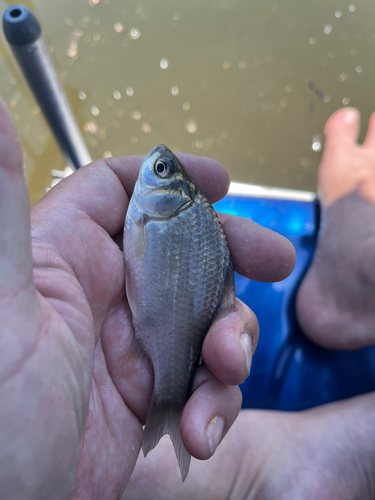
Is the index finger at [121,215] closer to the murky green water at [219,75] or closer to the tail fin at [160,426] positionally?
the tail fin at [160,426]

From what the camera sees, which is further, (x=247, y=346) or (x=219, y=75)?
(x=219, y=75)

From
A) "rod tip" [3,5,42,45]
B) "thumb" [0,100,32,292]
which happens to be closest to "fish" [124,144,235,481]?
"thumb" [0,100,32,292]

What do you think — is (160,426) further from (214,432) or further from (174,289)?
(174,289)

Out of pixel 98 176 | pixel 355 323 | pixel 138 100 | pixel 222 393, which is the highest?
pixel 138 100

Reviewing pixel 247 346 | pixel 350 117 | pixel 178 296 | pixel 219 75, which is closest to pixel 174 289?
pixel 178 296

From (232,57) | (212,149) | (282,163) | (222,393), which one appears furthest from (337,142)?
(222,393)

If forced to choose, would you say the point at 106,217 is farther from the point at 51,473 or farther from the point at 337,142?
the point at 337,142
